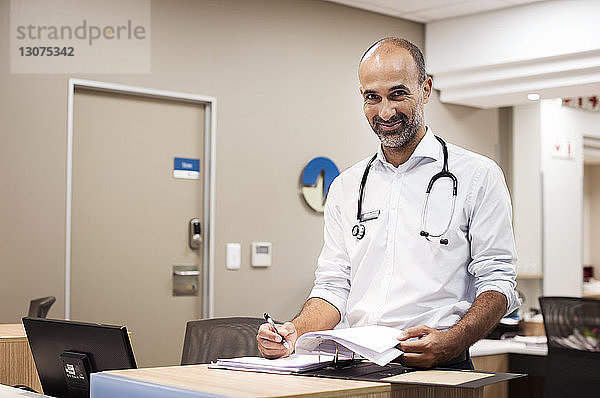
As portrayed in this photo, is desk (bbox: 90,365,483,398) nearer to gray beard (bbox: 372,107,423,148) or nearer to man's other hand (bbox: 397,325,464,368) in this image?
man's other hand (bbox: 397,325,464,368)

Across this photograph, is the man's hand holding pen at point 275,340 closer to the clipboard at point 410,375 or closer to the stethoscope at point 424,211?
the clipboard at point 410,375

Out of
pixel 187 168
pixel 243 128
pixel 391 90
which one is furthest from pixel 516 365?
pixel 391 90

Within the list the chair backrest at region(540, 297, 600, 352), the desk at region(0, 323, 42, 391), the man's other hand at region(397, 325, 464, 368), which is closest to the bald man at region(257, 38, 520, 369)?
the man's other hand at region(397, 325, 464, 368)

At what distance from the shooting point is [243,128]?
519 centimetres

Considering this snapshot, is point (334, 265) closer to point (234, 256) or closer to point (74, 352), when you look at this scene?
point (74, 352)

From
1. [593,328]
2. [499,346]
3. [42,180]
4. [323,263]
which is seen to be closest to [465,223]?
[323,263]

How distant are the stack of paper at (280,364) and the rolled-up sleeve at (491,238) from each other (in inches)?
19.1

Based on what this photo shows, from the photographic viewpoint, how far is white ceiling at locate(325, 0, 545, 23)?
5574 mm

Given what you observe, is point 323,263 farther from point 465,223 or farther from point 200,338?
point 200,338

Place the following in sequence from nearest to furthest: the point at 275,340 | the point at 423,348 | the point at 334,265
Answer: the point at 423,348, the point at 275,340, the point at 334,265

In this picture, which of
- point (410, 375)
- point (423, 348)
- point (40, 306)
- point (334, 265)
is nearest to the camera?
point (410, 375)

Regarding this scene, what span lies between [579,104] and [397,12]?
2.59 meters

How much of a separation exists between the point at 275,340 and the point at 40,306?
7.17 ft

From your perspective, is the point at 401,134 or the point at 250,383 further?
the point at 401,134
